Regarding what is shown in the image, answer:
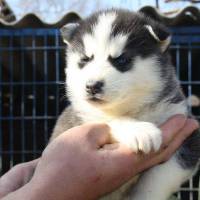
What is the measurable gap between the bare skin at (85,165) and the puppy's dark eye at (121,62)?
1.03 feet

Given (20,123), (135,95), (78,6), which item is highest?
(78,6)

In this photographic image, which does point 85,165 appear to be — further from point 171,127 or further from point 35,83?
point 35,83

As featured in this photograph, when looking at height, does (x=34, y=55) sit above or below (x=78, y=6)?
below

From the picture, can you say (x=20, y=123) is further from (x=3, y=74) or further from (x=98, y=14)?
(x=98, y=14)

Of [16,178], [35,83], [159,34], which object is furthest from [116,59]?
[35,83]

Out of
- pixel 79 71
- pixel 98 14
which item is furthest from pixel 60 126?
pixel 98 14

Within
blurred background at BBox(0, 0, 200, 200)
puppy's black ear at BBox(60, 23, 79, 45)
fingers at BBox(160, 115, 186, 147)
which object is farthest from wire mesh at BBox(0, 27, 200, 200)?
fingers at BBox(160, 115, 186, 147)

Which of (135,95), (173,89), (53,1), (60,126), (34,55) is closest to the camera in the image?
(135,95)

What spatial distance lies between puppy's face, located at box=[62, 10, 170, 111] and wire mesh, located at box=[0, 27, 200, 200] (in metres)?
2.20

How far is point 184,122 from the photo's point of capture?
279cm

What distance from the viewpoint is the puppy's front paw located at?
8.23ft

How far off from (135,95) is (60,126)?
0.62m

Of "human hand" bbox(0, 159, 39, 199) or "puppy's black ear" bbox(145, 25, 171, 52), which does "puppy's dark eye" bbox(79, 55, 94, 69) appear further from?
"human hand" bbox(0, 159, 39, 199)

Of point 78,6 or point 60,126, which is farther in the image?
point 78,6
